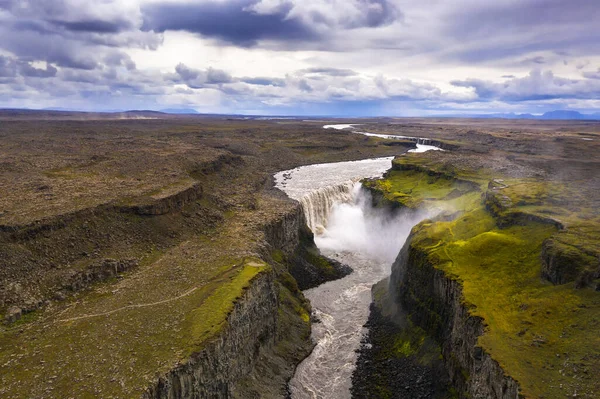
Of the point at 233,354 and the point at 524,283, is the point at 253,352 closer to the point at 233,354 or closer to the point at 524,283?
the point at 233,354

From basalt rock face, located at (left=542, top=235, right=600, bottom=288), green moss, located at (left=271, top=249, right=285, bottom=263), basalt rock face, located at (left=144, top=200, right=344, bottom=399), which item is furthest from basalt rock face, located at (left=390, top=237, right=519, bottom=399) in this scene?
green moss, located at (left=271, top=249, right=285, bottom=263)

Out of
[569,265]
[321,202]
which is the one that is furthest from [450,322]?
[321,202]

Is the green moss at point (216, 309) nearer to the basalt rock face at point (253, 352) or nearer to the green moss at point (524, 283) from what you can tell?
the basalt rock face at point (253, 352)

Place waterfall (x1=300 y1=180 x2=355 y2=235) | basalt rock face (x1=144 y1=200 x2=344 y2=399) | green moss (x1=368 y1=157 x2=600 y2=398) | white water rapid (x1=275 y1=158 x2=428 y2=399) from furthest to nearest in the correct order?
waterfall (x1=300 y1=180 x2=355 y2=235) < white water rapid (x1=275 y1=158 x2=428 y2=399) < basalt rock face (x1=144 y1=200 x2=344 y2=399) < green moss (x1=368 y1=157 x2=600 y2=398)

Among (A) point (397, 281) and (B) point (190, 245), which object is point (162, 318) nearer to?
(B) point (190, 245)

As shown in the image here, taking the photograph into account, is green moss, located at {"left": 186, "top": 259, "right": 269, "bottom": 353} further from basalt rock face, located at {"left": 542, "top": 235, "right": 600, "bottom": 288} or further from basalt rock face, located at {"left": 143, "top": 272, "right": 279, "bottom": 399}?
basalt rock face, located at {"left": 542, "top": 235, "right": 600, "bottom": 288}

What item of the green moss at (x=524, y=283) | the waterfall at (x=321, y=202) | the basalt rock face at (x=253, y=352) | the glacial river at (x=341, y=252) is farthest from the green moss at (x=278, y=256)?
the waterfall at (x=321, y=202)

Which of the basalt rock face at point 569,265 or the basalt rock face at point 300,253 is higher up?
the basalt rock face at point 569,265
